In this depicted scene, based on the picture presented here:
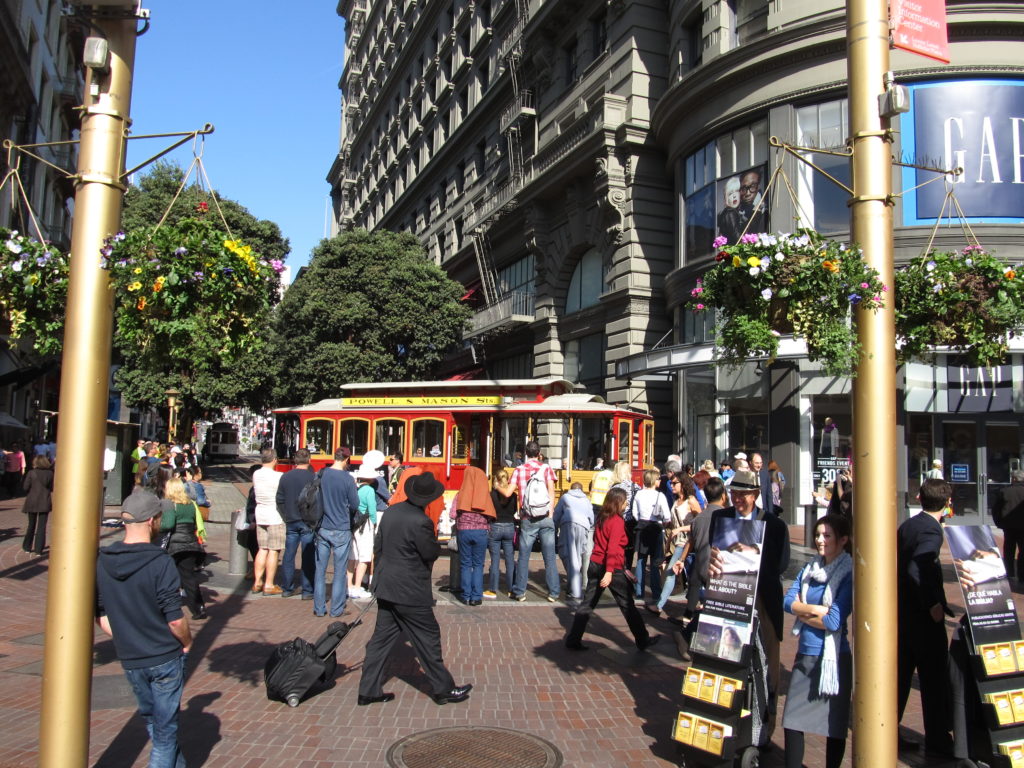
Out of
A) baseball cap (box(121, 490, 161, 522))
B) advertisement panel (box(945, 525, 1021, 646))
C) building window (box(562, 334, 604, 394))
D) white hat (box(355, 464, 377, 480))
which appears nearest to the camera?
baseball cap (box(121, 490, 161, 522))

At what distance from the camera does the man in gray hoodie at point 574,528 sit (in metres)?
9.41

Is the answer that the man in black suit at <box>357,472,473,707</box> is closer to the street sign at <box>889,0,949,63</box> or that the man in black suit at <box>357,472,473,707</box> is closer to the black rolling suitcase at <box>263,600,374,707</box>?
the black rolling suitcase at <box>263,600,374,707</box>

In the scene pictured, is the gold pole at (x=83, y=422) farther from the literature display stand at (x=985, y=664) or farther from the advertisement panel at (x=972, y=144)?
the advertisement panel at (x=972, y=144)

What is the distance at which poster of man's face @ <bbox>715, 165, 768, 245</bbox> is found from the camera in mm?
18047

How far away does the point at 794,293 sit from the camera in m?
4.52

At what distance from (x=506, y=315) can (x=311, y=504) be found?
69.0ft

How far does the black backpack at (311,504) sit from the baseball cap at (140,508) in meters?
4.80

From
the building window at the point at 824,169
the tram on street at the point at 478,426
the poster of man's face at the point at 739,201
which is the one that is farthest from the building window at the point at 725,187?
the tram on street at the point at 478,426

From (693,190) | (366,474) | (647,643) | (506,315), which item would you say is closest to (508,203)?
(506,315)

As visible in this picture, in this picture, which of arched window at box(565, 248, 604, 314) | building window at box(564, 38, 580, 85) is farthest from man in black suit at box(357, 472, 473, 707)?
building window at box(564, 38, 580, 85)

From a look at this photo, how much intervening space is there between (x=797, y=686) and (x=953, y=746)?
1492 mm

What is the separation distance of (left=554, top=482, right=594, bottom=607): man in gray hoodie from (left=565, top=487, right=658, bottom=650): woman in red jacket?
1573 millimetres

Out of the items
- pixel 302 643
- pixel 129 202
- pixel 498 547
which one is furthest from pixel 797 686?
pixel 129 202

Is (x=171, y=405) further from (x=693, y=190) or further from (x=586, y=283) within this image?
(x=693, y=190)
